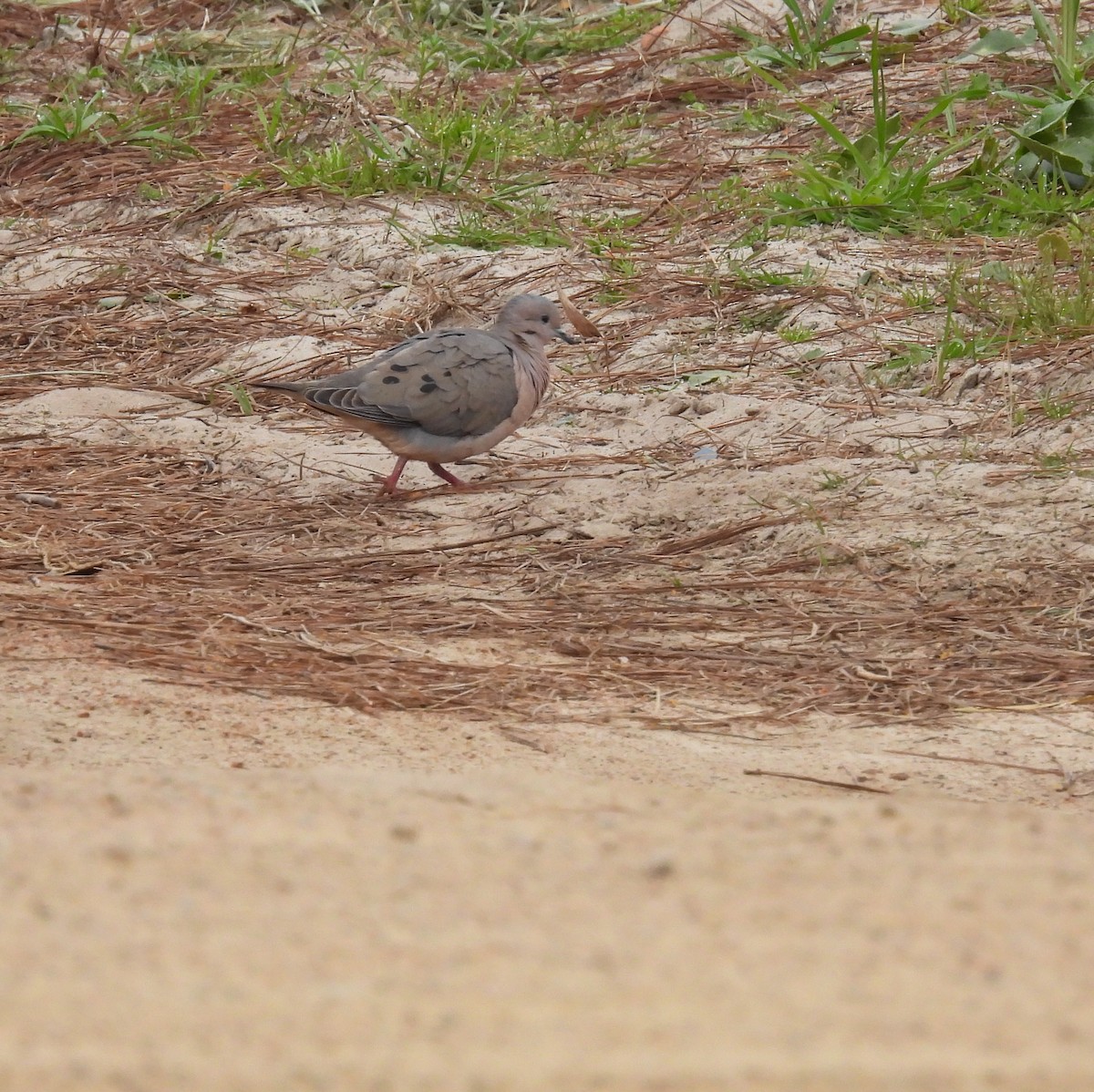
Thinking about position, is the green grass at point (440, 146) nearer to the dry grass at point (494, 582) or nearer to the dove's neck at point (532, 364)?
the dry grass at point (494, 582)

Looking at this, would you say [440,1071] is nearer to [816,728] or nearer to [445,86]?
[816,728]

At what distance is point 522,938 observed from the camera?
2.01 meters

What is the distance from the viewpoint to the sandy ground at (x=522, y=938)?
1.73 m

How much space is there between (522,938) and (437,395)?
3210 millimetres

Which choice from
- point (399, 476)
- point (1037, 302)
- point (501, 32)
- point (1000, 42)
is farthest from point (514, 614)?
point (501, 32)

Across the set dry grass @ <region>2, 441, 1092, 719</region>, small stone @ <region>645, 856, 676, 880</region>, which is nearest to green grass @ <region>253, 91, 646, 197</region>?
dry grass @ <region>2, 441, 1092, 719</region>

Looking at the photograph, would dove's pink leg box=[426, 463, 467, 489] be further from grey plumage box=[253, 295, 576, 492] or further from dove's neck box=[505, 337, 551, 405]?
dove's neck box=[505, 337, 551, 405]

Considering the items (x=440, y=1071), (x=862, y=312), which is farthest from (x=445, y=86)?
(x=440, y=1071)

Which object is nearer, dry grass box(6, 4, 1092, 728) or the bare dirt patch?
the bare dirt patch

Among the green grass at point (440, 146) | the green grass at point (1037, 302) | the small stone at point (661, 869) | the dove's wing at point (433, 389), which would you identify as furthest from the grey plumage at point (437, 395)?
the small stone at point (661, 869)

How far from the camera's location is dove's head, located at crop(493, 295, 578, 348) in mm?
5414

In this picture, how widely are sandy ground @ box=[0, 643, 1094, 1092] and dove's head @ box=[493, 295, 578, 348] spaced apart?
108 inches

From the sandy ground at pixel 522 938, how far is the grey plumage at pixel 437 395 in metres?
2.30

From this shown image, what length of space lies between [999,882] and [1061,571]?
221cm
